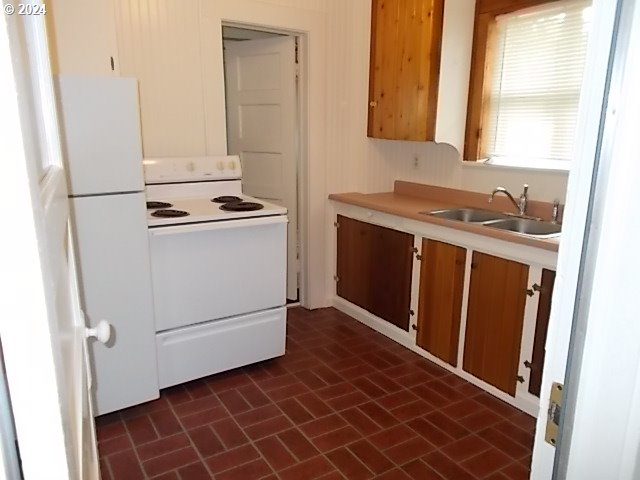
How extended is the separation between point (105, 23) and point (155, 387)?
192 centimetres

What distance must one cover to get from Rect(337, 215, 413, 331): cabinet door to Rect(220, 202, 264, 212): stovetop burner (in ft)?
A: 2.91

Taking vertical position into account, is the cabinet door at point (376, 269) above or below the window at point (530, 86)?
below

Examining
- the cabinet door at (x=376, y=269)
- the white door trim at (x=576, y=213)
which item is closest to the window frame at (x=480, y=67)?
the cabinet door at (x=376, y=269)

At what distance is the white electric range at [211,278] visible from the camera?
247 centimetres

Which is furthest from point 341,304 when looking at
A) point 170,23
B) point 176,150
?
point 170,23

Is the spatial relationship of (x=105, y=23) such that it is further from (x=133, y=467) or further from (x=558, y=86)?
(x=558, y=86)

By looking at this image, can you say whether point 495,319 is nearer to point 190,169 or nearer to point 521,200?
point 521,200

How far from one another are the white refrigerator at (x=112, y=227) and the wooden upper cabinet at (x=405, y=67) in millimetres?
1709

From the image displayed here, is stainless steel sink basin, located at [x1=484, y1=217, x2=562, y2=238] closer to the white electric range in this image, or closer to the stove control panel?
the white electric range

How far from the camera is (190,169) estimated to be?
121 inches

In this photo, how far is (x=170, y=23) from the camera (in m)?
2.91

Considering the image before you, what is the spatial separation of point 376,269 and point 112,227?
178 cm

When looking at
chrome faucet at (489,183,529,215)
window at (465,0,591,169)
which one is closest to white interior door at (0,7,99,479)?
chrome faucet at (489,183,529,215)

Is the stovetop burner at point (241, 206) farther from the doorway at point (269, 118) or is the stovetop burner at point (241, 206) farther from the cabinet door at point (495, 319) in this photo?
the cabinet door at point (495, 319)
